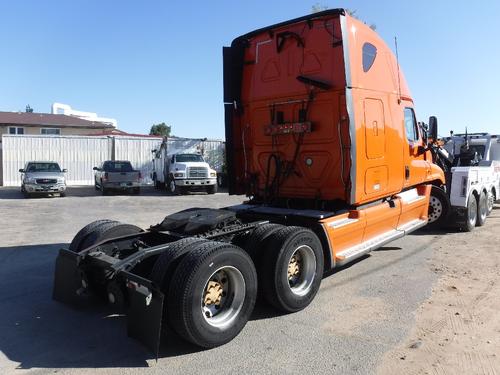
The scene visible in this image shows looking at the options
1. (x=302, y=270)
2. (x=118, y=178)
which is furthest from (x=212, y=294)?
(x=118, y=178)

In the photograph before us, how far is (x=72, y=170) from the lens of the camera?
95.3 ft

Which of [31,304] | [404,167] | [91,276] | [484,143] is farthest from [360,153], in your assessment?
[484,143]

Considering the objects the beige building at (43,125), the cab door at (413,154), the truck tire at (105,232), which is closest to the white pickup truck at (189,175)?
the cab door at (413,154)

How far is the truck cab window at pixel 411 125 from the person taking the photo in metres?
7.62

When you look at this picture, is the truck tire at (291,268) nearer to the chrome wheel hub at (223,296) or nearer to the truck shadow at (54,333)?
the chrome wheel hub at (223,296)

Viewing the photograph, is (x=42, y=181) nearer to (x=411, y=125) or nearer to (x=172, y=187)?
(x=172, y=187)

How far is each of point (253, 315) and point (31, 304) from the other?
2673mm

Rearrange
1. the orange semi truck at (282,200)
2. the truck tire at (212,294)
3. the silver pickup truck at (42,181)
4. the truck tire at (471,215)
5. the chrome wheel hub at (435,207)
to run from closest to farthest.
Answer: the truck tire at (212,294) → the orange semi truck at (282,200) → the chrome wheel hub at (435,207) → the truck tire at (471,215) → the silver pickup truck at (42,181)

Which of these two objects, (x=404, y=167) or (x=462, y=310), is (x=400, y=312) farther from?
(x=404, y=167)

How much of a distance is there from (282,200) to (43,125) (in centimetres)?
4178

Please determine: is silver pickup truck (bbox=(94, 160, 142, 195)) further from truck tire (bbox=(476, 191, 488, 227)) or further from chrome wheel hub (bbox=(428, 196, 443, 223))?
truck tire (bbox=(476, 191, 488, 227))

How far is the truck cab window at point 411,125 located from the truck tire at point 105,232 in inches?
193

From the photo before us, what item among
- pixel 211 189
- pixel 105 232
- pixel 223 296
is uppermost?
pixel 211 189

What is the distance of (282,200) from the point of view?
7.02 metres
